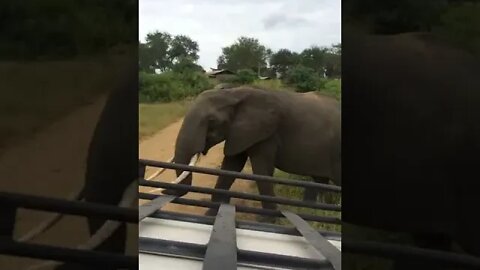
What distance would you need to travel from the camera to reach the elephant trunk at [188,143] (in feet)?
2.84

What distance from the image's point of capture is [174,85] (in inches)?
34.8

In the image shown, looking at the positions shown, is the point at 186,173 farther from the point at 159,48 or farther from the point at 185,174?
the point at 159,48

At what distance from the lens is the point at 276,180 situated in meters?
0.92

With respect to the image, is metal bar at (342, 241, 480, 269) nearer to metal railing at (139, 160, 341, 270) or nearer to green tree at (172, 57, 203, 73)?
metal railing at (139, 160, 341, 270)

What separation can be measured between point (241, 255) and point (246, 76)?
0.87 feet

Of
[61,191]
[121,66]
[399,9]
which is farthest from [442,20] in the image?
[61,191]

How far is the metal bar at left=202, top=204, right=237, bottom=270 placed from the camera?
2.73 ft

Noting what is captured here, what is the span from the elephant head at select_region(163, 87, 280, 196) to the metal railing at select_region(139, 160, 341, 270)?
3 centimetres

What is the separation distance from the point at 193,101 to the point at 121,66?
26 cm

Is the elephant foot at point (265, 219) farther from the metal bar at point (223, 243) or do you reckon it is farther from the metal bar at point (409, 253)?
the metal bar at point (409, 253)

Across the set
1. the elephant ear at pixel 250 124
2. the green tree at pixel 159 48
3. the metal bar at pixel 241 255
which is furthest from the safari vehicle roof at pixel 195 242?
the green tree at pixel 159 48

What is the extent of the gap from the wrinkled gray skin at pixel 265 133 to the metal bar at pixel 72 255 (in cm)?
24

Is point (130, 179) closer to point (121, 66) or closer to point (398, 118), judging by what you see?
point (121, 66)

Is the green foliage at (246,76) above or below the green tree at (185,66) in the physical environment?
below
